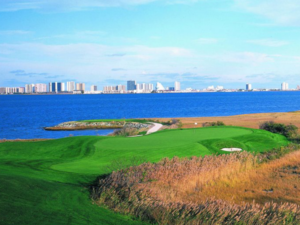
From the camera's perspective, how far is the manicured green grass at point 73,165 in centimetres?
626

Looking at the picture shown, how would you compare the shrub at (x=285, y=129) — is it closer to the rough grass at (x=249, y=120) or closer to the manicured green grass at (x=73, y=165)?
the manicured green grass at (x=73, y=165)

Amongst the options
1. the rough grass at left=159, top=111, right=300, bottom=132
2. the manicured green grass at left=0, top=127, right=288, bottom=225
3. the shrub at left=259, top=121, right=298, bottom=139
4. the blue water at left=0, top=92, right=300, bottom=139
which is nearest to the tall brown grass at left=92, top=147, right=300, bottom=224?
the manicured green grass at left=0, top=127, right=288, bottom=225

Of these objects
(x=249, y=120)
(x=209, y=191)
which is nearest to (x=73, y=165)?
(x=209, y=191)

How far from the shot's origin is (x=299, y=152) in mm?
16047

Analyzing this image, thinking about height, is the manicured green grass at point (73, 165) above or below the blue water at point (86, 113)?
above

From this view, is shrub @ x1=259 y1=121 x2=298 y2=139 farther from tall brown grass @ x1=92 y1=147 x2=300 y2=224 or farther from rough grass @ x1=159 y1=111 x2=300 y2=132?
rough grass @ x1=159 y1=111 x2=300 y2=132

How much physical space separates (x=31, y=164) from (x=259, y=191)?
22.8 ft

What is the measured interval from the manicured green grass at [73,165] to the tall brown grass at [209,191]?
622 millimetres

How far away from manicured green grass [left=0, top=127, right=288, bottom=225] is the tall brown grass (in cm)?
62

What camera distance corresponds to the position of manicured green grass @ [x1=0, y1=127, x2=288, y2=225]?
6.26 m

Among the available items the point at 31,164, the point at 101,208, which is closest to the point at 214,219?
the point at 101,208

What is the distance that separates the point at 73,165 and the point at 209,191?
433 centimetres

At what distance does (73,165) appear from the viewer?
448 inches

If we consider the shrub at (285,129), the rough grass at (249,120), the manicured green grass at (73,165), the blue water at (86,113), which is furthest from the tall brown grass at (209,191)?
the blue water at (86,113)
